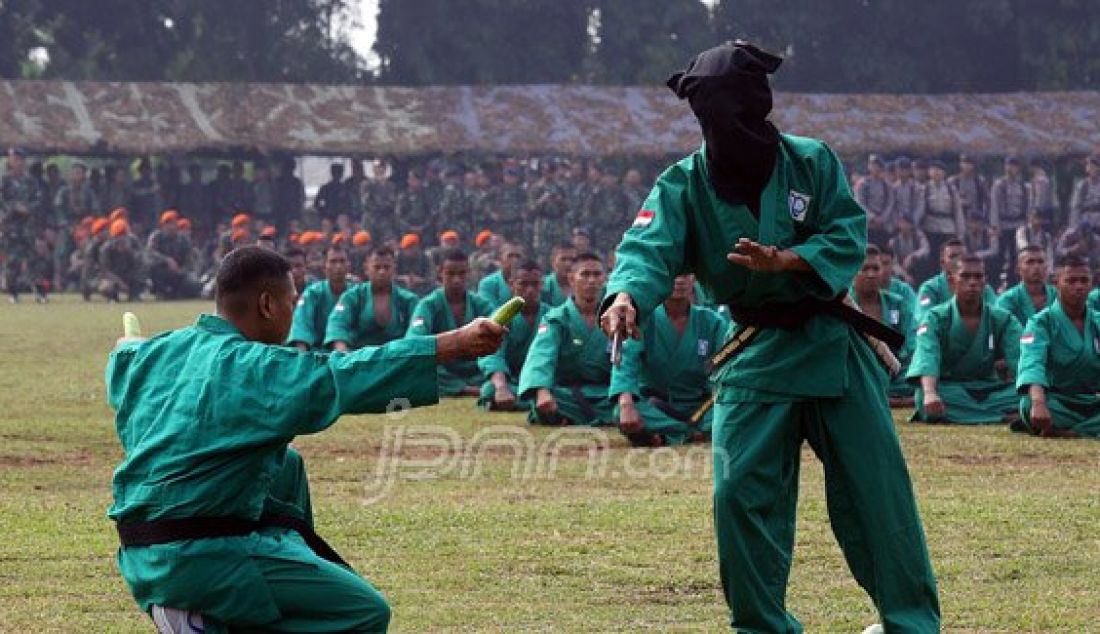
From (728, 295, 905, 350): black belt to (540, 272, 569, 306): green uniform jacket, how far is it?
37.8ft

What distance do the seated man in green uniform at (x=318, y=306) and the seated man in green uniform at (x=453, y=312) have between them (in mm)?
1067

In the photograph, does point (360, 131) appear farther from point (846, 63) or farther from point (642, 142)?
point (846, 63)

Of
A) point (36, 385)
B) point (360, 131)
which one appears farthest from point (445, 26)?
point (36, 385)

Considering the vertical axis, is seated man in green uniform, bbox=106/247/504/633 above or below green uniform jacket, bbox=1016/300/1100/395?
above

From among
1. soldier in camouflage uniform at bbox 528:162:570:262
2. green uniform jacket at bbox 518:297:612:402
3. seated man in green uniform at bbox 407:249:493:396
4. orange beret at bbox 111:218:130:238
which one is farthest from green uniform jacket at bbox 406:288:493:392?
soldier in camouflage uniform at bbox 528:162:570:262

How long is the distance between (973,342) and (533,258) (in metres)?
19.3

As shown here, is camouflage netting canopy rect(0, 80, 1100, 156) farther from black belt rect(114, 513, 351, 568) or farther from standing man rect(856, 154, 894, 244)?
black belt rect(114, 513, 351, 568)

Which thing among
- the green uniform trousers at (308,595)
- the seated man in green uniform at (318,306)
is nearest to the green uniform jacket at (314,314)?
the seated man in green uniform at (318,306)

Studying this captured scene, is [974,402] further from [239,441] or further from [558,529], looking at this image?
[239,441]

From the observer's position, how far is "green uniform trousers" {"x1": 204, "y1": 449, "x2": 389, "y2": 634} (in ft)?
18.2

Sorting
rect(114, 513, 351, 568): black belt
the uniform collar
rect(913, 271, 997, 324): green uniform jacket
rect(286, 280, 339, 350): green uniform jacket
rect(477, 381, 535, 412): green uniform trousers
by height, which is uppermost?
the uniform collar

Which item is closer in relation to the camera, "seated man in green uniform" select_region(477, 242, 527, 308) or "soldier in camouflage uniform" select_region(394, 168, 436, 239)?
"seated man in green uniform" select_region(477, 242, 527, 308)

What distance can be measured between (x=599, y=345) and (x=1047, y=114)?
1022 inches

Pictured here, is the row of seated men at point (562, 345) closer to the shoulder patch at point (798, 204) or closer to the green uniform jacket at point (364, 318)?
the green uniform jacket at point (364, 318)
